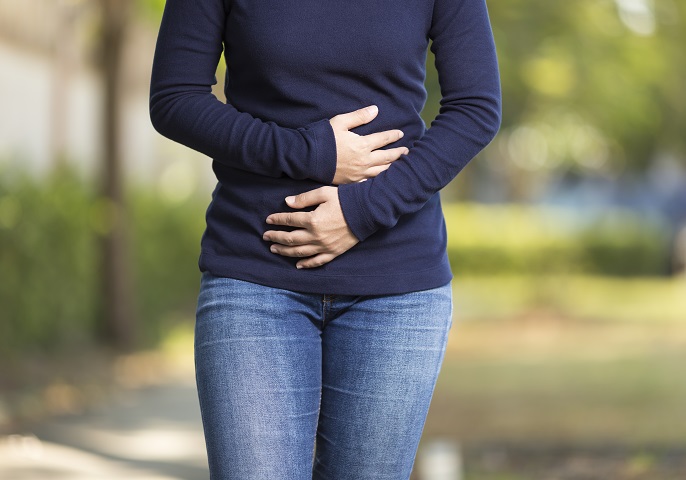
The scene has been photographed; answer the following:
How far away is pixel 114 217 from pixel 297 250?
314 inches

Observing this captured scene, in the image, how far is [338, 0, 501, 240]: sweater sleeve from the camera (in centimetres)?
234

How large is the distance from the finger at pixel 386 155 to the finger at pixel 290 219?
0.19 meters

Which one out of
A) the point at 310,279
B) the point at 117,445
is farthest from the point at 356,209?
the point at 117,445

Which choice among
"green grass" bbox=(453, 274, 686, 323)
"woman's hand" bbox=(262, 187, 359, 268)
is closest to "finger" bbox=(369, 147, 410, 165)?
"woman's hand" bbox=(262, 187, 359, 268)

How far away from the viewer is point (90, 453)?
6.29 m

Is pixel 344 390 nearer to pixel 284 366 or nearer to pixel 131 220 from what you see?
pixel 284 366

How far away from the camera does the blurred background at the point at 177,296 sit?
22.1ft

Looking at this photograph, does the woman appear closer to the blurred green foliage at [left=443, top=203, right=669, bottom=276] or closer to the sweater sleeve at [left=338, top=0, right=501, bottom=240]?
the sweater sleeve at [left=338, top=0, right=501, bottom=240]

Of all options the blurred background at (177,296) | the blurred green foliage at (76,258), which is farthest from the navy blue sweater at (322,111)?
the blurred green foliage at (76,258)

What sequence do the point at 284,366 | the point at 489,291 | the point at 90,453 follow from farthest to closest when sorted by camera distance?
the point at 489,291, the point at 90,453, the point at 284,366

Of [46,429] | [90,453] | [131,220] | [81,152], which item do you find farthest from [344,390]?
[81,152]

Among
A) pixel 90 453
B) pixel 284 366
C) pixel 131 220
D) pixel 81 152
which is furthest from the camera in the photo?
pixel 81 152

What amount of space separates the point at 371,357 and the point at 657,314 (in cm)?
1416

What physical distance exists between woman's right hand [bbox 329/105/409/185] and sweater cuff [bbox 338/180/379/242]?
3 cm
